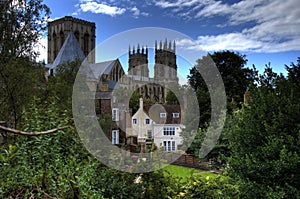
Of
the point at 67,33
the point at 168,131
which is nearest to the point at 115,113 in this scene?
the point at 168,131

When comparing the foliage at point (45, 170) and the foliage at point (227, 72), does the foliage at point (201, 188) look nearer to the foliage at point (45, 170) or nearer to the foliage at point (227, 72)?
the foliage at point (45, 170)

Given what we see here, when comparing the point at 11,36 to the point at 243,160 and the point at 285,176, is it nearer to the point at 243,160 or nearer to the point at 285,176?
the point at 243,160

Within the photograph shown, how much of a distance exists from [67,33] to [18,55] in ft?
169

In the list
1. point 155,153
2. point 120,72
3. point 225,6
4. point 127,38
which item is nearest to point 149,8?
point 225,6

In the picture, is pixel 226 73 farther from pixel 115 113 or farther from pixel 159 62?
pixel 159 62

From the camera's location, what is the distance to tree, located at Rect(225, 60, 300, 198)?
5.39 metres

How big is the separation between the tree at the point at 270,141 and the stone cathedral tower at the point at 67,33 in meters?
58.8

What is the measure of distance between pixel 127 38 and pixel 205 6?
6.92m

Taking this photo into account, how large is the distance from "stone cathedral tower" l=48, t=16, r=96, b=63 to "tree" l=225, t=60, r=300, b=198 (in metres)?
58.8

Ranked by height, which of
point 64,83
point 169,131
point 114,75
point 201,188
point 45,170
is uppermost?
point 114,75

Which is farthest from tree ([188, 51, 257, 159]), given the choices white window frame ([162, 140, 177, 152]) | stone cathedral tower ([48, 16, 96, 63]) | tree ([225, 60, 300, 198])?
stone cathedral tower ([48, 16, 96, 63])

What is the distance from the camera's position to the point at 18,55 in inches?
485

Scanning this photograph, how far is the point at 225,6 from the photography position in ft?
52.9

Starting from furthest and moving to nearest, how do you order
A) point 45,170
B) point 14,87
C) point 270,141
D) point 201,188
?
1. point 14,87
2. point 201,188
3. point 270,141
4. point 45,170
